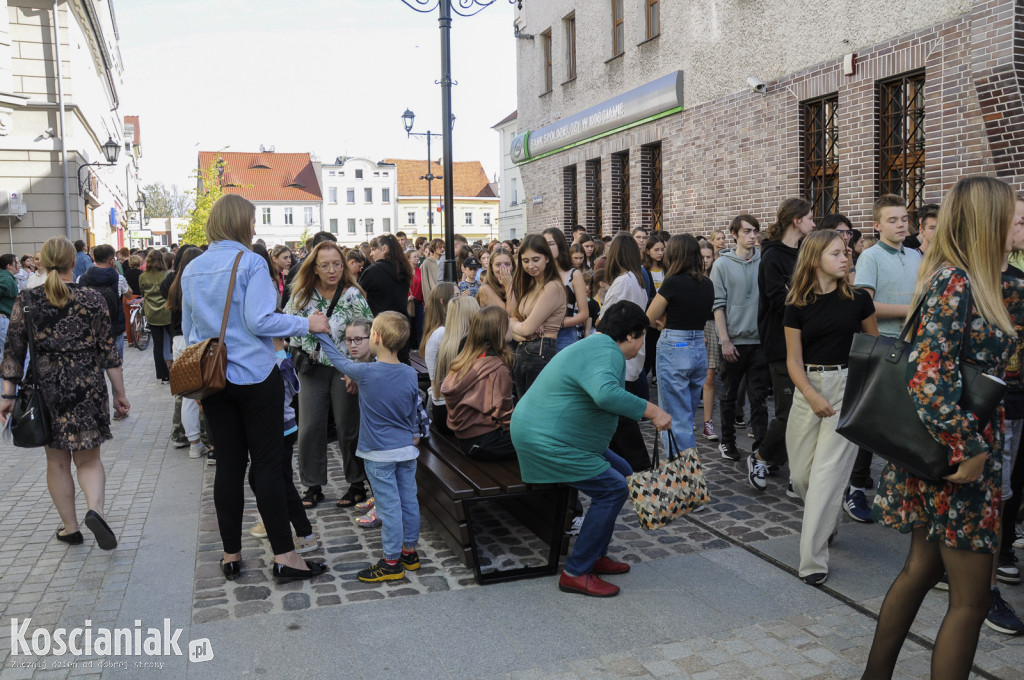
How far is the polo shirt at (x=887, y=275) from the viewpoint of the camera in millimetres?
5504

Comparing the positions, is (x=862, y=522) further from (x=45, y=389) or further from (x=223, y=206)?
(x=45, y=389)

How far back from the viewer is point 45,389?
5.36 meters

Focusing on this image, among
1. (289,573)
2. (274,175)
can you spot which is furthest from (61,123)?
(274,175)

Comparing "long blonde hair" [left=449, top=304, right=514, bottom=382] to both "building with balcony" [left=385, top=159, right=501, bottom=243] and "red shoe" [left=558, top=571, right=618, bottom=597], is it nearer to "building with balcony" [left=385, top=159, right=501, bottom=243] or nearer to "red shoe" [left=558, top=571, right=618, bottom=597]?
"red shoe" [left=558, top=571, right=618, bottom=597]

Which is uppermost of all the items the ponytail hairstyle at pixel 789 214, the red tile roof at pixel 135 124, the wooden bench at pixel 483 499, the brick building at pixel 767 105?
the red tile roof at pixel 135 124

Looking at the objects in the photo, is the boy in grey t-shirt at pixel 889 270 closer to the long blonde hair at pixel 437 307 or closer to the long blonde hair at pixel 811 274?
the long blonde hair at pixel 811 274

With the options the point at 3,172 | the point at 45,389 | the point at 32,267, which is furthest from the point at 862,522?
the point at 3,172

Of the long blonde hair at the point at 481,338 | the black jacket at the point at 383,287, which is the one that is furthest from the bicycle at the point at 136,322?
the long blonde hair at the point at 481,338

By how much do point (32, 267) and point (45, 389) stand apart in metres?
15.2

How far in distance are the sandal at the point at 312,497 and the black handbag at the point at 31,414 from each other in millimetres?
1799

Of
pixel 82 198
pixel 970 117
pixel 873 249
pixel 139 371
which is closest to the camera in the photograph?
pixel 873 249

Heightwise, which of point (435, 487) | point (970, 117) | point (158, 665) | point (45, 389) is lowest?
point (158, 665)

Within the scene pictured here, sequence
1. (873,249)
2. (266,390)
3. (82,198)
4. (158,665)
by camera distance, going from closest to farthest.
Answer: (158,665) < (266,390) < (873,249) < (82,198)

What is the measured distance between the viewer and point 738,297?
288 inches
